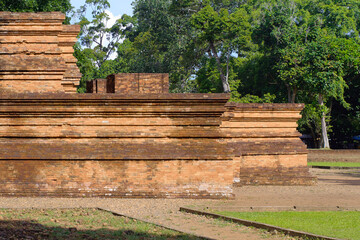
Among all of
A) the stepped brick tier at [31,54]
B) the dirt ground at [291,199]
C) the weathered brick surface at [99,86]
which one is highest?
the stepped brick tier at [31,54]

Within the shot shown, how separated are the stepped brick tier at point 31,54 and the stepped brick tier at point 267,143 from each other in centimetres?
488

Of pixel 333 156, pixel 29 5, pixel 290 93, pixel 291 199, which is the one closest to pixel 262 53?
pixel 290 93

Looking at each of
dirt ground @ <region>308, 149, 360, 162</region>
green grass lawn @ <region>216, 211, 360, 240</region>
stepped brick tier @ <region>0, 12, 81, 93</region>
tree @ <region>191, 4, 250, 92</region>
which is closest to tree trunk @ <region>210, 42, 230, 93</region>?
tree @ <region>191, 4, 250, 92</region>

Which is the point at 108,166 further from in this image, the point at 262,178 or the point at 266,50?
the point at 266,50

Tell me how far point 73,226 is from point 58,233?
693 mm

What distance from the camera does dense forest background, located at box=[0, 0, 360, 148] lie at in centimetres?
3969

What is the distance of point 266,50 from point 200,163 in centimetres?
3276

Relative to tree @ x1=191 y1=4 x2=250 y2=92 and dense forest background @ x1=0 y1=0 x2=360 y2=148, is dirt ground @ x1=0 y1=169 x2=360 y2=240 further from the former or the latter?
tree @ x1=191 y1=4 x2=250 y2=92

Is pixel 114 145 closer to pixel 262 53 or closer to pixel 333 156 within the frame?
pixel 333 156

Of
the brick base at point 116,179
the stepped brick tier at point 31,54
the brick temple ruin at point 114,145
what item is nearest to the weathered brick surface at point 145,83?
the brick temple ruin at point 114,145

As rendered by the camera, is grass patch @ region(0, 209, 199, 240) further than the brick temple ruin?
No

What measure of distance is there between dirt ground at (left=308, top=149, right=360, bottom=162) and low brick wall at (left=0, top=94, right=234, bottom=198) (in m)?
22.6

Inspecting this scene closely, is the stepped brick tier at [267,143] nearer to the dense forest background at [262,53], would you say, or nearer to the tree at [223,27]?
the dense forest background at [262,53]

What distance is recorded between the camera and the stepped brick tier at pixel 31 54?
1545 centimetres
